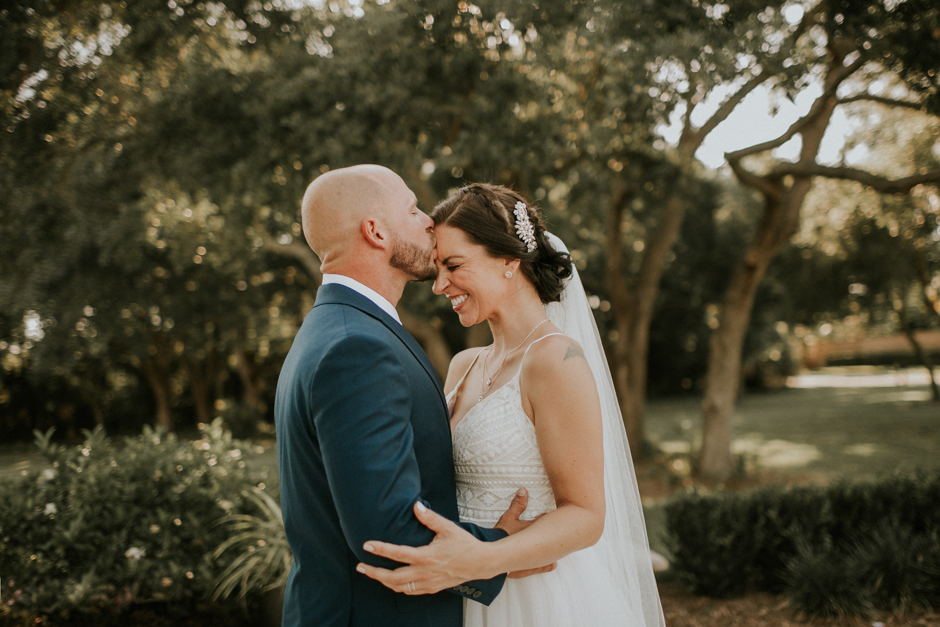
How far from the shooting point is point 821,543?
5.51 metres

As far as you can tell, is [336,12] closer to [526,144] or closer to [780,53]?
[526,144]

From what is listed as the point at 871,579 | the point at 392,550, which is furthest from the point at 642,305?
the point at 392,550

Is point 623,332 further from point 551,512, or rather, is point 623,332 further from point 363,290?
point 363,290

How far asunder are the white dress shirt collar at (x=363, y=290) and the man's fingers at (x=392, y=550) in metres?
0.65

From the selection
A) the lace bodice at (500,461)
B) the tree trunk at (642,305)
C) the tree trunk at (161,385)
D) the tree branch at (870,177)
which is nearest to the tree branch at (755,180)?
the tree branch at (870,177)

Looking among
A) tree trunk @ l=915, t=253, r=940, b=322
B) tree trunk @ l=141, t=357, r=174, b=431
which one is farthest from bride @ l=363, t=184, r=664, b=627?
tree trunk @ l=141, t=357, r=174, b=431

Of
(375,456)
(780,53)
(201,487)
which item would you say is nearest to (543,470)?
(375,456)

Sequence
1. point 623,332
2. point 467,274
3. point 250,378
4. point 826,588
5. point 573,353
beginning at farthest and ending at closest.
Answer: point 250,378 < point 623,332 < point 826,588 < point 467,274 < point 573,353

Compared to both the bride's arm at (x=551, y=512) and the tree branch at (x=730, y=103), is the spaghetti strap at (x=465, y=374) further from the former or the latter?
the tree branch at (x=730, y=103)

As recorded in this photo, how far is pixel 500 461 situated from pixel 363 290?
2.85 ft

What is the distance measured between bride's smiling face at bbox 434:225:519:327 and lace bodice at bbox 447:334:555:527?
341 millimetres

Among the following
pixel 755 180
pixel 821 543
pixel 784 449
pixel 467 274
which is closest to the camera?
pixel 467 274

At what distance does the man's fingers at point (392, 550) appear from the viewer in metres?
1.49

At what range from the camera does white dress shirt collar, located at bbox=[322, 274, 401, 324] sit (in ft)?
6.01
